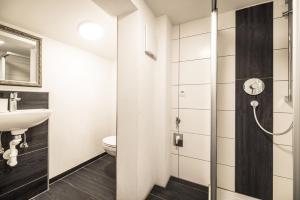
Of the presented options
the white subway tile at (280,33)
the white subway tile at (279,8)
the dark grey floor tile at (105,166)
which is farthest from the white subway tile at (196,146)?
the white subway tile at (279,8)

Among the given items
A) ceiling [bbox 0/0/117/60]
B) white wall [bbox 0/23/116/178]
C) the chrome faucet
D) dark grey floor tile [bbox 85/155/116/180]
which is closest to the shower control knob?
ceiling [bbox 0/0/117/60]

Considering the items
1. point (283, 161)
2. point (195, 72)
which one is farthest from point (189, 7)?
point (283, 161)

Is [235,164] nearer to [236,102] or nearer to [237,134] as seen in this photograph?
[237,134]

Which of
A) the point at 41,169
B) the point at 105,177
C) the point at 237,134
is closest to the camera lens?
the point at 237,134

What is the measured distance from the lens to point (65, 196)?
1438 millimetres

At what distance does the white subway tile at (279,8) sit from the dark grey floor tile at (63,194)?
2469mm

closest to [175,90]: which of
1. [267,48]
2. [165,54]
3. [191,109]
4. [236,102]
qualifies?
[191,109]

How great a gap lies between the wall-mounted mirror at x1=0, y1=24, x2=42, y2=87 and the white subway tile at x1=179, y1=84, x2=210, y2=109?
1611 millimetres

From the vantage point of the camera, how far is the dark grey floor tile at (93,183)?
1461mm

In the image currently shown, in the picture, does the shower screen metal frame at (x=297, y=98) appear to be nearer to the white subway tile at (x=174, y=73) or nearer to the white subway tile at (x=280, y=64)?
the white subway tile at (x=280, y=64)

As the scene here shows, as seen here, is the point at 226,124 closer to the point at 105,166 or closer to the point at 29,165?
the point at 105,166

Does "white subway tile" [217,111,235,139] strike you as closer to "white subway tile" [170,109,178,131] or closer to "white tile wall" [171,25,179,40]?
"white subway tile" [170,109,178,131]

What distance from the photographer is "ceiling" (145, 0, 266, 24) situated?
4.30 ft

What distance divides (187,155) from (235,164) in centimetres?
48
